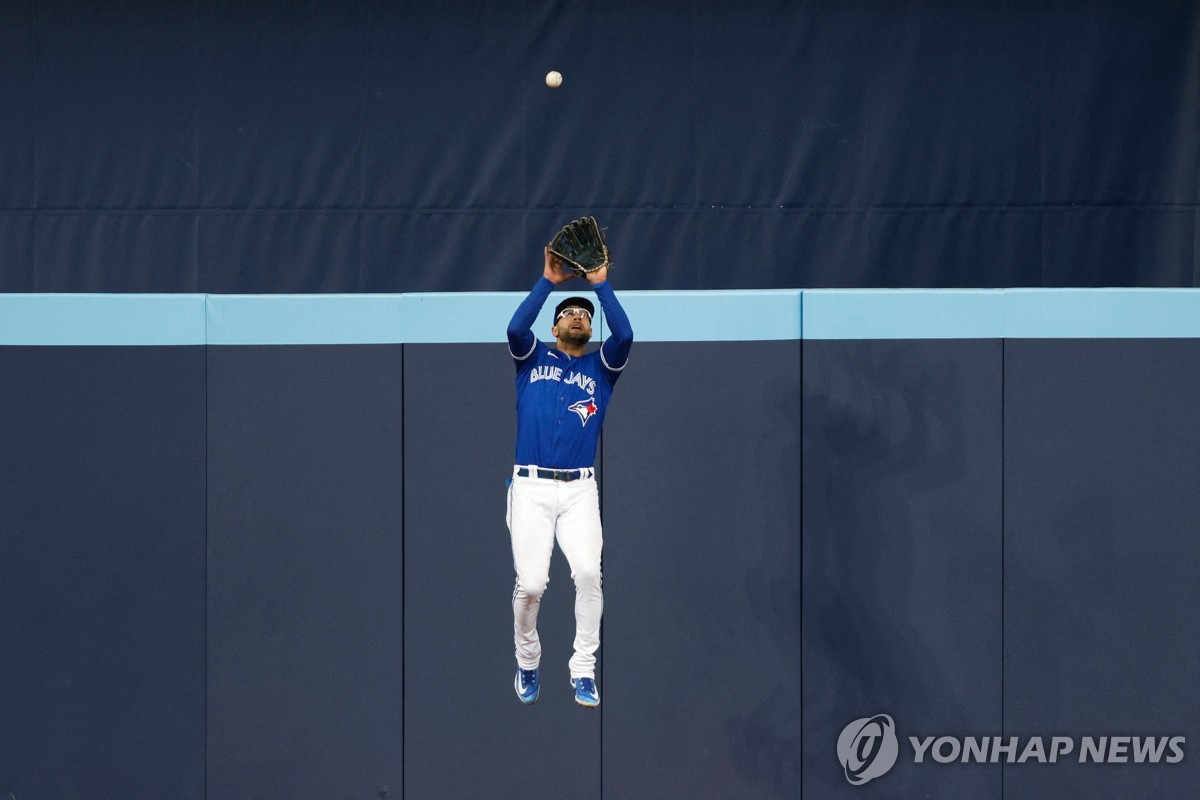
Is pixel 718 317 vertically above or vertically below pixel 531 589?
above

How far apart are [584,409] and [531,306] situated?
0.55m

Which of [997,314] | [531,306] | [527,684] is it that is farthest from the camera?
[997,314]

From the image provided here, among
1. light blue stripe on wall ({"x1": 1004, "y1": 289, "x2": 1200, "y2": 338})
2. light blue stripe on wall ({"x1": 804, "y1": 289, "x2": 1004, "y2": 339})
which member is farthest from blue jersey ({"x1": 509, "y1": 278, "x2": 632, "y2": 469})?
light blue stripe on wall ({"x1": 1004, "y1": 289, "x2": 1200, "y2": 338})

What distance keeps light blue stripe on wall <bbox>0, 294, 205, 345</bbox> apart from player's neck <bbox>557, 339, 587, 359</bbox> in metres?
2.40

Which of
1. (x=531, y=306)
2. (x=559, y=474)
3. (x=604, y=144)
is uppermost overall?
(x=604, y=144)

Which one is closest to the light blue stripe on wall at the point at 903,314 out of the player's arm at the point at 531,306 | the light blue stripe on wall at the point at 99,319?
the player's arm at the point at 531,306

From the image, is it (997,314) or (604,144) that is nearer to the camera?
(997,314)

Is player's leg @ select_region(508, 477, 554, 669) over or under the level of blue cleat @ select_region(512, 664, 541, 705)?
over

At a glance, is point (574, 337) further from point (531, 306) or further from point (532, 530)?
point (532, 530)

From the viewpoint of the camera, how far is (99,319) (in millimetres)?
6477

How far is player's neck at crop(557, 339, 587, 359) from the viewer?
5262 mm

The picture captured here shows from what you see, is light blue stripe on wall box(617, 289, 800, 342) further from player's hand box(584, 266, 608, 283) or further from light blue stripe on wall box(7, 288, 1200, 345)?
player's hand box(584, 266, 608, 283)

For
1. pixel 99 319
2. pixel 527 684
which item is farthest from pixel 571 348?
pixel 99 319

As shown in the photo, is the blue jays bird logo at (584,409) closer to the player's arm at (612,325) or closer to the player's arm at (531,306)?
the player's arm at (612,325)
